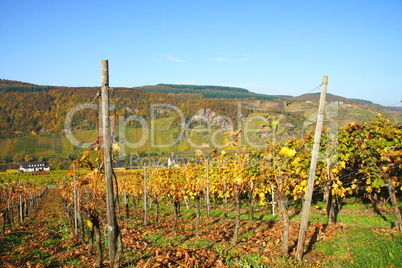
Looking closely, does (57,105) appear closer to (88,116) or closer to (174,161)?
(88,116)

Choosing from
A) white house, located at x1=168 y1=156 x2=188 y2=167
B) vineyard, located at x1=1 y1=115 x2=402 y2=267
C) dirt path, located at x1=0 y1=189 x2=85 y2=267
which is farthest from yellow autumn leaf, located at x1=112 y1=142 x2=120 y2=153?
white house, located at x1=168 y1=156 x2=188 y2=167

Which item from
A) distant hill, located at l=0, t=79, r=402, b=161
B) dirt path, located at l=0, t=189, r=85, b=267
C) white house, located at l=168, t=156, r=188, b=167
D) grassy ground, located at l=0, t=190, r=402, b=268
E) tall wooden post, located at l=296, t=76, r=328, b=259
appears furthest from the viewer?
distant hill, located at l=0, t=79, r=402, b=161

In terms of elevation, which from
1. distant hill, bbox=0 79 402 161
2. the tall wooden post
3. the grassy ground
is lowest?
distant hill, bbox=0 79 402 161

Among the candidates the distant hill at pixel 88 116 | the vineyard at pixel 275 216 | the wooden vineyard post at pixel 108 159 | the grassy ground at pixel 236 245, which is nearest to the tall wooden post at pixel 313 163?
the vineyard at pixel 275 216

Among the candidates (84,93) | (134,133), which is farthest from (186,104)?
(84,93)

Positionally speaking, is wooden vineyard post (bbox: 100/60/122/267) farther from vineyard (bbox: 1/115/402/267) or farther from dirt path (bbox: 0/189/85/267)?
dirt path (bbox: 0/189/85/267)

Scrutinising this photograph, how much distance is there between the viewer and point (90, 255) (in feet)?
30.6

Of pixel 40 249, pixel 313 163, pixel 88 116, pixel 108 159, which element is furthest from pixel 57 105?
pixel 108 159

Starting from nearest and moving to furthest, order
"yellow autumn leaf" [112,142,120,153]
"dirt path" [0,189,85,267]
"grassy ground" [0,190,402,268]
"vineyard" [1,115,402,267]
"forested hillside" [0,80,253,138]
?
1. "yellow autumn leaf" [112,142,120,153]
2. "grassy ground" [0,190,402,268]
3. "vineyard" [1,115,402,267]
4. "dirt path" [0,189,85,267]
5. "forested hillside" [0,80,253,138]

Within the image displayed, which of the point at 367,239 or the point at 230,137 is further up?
the point at 230,137

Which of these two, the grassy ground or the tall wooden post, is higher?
the tall wooden post

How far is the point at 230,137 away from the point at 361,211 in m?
8.05

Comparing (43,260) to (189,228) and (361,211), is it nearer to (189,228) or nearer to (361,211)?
(189,228)

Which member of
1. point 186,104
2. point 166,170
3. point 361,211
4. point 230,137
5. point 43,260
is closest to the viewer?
point 230,137
